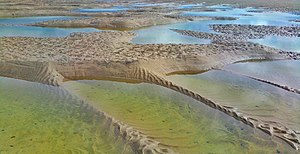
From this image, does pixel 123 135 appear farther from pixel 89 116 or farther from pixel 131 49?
pixel 131 49

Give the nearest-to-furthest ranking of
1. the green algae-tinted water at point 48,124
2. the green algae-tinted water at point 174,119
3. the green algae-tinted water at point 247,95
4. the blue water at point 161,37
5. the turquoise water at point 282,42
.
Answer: the green algae-tinted water at point 48,124
the green algae-tinted water at point 174,119
the green algae-tinted water at point 247,95
the turquoise water at point 282,42
the blue water at point 161,37

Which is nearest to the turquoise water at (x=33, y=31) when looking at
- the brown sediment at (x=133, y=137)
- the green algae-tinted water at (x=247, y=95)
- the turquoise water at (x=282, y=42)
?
the green algae-tinted water at (x=247, y=95)

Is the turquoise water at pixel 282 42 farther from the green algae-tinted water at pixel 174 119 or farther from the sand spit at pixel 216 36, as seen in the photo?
the green algae-tinted water at pixel 174 119

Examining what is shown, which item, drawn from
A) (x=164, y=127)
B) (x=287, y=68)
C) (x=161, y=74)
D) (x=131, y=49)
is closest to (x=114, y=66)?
(x=161, y=74)

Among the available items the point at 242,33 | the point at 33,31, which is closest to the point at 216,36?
the point at 242,33

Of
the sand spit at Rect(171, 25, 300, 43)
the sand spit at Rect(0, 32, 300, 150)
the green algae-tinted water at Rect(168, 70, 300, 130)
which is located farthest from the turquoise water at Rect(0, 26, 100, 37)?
the green algae-tinted water at Rect(168, 70, 300, 130)

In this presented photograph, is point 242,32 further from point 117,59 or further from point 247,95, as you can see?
point 247,95
